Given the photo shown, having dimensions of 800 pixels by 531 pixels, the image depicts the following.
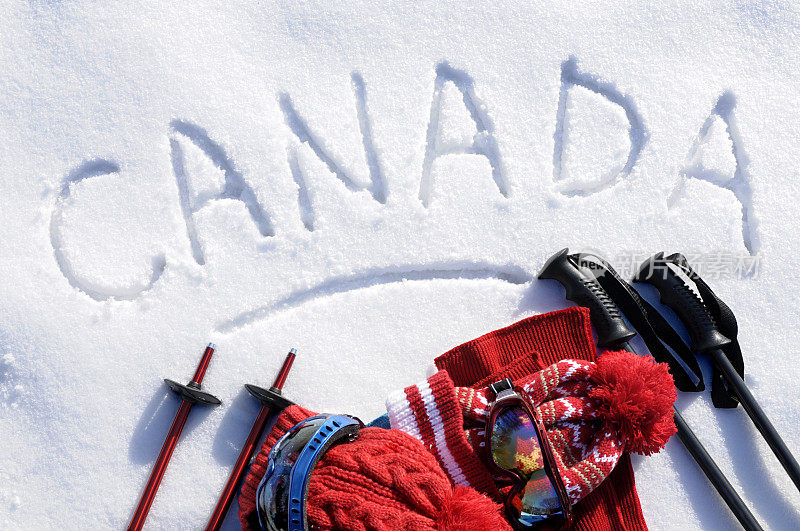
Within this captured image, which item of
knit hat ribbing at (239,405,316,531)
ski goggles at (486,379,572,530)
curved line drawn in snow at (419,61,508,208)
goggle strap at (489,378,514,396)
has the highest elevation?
curved line drawn in snow at (419,61,508,208)

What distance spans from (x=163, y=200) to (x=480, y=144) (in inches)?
31.2

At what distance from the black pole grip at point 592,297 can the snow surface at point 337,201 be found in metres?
0.06

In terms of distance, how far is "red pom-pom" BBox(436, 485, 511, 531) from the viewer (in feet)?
3.09

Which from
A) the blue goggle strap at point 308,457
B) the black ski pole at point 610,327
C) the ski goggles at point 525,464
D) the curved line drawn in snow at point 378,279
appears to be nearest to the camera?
the blue goggle strap at point 308,457

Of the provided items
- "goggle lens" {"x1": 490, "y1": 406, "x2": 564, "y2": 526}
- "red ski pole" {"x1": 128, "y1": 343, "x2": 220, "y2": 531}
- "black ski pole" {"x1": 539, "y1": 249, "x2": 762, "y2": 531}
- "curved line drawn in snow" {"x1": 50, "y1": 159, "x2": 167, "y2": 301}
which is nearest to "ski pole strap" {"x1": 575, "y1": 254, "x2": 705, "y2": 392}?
"black ski pole" {"x1": 539, "y1": 249, "x2": 762, "y2": 531}

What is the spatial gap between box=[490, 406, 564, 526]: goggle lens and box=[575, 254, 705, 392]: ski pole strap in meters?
0.40

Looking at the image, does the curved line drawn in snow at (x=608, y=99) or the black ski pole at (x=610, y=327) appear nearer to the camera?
the black ski pole at (x=610, y=327)

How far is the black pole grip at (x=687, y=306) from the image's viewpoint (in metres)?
1.28

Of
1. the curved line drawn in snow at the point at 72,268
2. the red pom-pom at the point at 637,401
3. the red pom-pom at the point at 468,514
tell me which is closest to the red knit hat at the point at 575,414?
the red pom-pom at the point at 637,401

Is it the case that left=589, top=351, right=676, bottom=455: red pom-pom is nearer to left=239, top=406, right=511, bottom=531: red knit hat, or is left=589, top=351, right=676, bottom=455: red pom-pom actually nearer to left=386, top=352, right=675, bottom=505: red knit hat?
left=386, top=352, right=675, bottom=505: red knit hat

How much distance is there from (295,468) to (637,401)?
689 mm

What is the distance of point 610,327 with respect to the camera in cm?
127

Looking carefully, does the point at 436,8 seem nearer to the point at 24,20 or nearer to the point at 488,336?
the point at 488,336

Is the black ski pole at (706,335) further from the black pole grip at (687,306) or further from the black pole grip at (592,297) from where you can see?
the black pole grip at (592,297)
